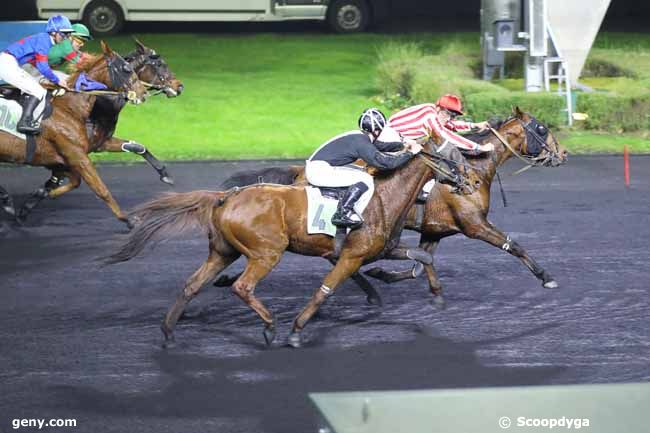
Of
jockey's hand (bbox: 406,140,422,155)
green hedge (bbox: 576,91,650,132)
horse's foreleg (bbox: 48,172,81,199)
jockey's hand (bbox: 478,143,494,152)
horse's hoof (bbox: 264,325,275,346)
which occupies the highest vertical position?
jockey's hand (bbox: 406,140,422,155)

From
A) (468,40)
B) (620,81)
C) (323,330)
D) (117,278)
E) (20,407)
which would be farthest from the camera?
(468,40)

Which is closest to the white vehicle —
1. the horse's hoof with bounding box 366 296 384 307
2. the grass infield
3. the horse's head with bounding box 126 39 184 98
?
the grass infield

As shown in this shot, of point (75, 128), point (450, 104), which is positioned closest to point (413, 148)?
point (450, 104)

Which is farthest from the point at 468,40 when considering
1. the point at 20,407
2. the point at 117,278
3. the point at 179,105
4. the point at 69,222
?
the point at 20,407

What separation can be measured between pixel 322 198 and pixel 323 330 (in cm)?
116

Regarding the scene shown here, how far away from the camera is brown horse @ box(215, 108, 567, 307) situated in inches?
404

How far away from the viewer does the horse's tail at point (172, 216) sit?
9.04 metres

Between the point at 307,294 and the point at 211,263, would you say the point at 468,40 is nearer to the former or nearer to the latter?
the point at 307,294

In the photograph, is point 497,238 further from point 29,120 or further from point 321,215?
point 29,120

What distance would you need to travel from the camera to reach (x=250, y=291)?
8828 millimetres

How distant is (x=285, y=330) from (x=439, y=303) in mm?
1505

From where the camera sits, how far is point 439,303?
1013cm

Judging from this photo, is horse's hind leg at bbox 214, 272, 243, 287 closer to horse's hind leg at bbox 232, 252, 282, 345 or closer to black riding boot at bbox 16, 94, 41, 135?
horse's hind leg at bbox 232, 252, 282, 345

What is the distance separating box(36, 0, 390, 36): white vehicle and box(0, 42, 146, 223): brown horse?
12.5 m
